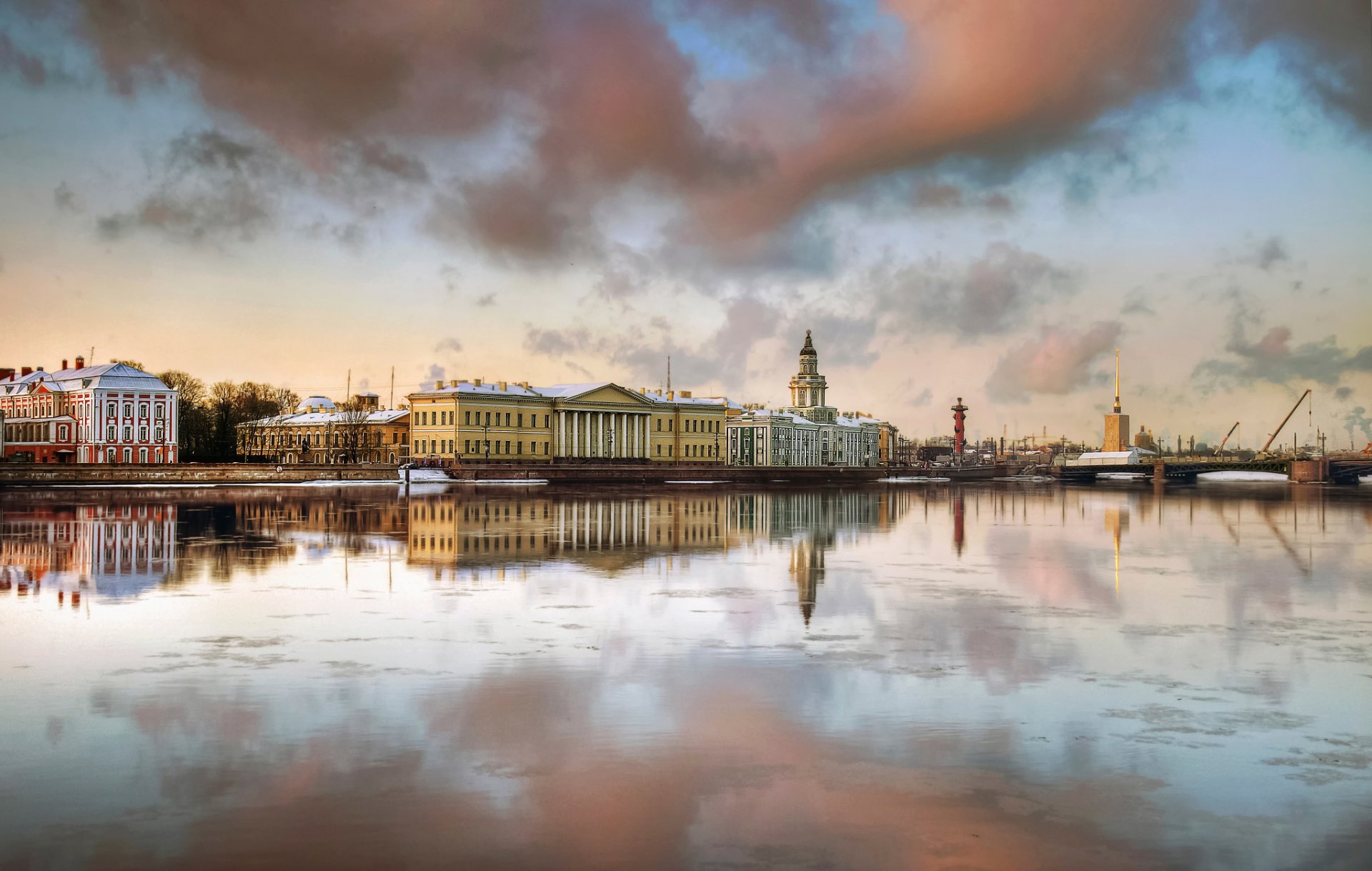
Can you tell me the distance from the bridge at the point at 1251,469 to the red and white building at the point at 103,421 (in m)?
87.6

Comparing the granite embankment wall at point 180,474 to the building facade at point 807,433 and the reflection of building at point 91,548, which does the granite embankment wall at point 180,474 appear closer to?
the reflection of building at point 91,548

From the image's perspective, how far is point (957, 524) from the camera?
37219 mm

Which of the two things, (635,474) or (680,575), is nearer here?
(680,575)

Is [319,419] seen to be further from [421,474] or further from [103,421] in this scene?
[421,474]

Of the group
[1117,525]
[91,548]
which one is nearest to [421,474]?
[1117,525]

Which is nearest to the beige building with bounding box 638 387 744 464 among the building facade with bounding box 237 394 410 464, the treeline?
the building facade with bounding box 237 394 410 464

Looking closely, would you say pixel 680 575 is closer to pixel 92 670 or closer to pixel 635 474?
pixel 92 670

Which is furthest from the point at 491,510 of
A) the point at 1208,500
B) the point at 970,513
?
the point at 1208,500

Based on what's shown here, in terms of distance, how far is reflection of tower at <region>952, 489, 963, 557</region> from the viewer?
2812 centimetres

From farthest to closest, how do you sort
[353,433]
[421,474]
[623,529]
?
[353,433], [421,474], [623,529]

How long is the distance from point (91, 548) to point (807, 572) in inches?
598

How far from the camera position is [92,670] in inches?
435

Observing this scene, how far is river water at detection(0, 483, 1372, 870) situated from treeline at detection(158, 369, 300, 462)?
75.2 metres

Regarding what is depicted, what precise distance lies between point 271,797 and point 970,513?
4068 centimetres
